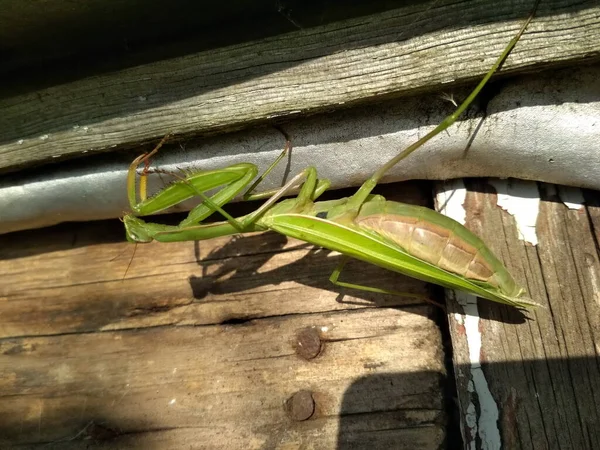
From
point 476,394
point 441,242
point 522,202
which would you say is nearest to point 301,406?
point 476,394

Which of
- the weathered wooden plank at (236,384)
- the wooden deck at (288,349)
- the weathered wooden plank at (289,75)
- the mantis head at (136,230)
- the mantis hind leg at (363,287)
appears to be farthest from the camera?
the mantis head at (136,230)

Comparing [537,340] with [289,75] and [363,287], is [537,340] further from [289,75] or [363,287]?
[289,75]

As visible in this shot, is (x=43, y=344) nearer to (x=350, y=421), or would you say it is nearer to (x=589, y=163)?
(x=350, y=421)

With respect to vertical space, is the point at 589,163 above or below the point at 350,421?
above

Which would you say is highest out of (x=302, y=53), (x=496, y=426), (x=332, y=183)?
(x=302, y=53)

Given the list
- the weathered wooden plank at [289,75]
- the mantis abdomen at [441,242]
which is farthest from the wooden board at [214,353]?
the weathered wooden plank at [289,75]

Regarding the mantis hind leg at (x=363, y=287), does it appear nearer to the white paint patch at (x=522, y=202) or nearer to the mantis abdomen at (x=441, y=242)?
the mantis abdomen at (x=441, y=242)

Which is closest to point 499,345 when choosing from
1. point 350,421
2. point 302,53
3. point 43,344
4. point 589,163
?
point 350,421

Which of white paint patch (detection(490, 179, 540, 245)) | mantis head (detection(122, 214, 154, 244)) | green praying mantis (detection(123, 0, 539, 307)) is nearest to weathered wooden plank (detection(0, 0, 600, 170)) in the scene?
green praying mantis (detection(123, 0, 539, 307))
